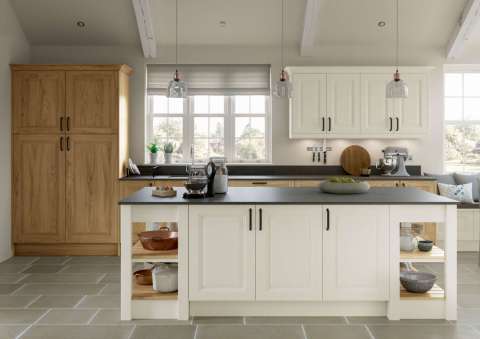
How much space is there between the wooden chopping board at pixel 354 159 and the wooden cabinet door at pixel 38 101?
11.7 feet

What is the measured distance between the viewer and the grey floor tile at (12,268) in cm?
547

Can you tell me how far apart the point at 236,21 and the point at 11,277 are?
12.6 ft

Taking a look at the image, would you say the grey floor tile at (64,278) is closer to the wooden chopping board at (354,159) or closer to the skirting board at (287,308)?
the skirting board at (287,308)

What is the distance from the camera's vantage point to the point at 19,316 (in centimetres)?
396

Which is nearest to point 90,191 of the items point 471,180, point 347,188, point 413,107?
point 347,188

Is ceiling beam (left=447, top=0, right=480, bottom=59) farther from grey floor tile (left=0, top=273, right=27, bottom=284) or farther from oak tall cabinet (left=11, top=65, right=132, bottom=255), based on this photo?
grey floor tile (left=0, top=273, right=27, bottom=284)

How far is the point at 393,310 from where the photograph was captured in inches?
152

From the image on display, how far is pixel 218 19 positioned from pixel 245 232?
348cm

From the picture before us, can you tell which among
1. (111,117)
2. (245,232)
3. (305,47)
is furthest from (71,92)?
(245,232)

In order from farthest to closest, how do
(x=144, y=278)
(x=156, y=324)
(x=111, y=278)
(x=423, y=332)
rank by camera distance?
(x=111, y=278) → (x=144, y=278) → (x=156, y=324) → (x=423, y=332)

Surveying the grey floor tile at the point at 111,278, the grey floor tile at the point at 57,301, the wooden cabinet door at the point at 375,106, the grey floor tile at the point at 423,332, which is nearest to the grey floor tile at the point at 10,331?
the grey floor tile at the point at 57,301

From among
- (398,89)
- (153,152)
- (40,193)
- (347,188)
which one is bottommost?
(40,193)

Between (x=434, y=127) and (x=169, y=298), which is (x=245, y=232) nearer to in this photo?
(x=169, y=298)

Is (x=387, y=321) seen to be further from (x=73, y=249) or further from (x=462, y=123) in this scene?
(x=462, y=123)
